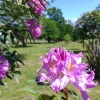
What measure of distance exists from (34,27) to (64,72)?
1293mm

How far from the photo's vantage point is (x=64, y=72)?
1.05m

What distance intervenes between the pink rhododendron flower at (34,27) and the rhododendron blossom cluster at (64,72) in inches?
46.5

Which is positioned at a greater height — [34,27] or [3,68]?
[34,27]

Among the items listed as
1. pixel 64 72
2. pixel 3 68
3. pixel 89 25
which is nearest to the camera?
pixel 64 72

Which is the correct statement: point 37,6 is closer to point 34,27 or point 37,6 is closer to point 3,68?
point 34,27

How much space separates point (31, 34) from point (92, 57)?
761 centimetres

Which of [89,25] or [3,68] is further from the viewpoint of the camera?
[89,25]

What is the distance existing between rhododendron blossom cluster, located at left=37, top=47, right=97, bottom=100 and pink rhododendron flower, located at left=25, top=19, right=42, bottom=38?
118 cm

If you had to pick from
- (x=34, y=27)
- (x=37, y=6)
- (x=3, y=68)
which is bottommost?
(x=3, y=68)

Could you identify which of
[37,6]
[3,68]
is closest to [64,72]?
[3,68]

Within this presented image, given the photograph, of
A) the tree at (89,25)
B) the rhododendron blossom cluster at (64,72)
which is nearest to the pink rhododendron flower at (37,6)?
the rhododendron blossom cluster at (64,72)

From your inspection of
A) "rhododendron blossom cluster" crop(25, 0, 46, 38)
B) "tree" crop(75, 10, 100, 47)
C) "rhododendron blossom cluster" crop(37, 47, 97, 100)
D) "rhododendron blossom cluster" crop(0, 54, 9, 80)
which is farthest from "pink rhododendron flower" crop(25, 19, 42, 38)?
"tree" crop(75, 10, 100, 47)

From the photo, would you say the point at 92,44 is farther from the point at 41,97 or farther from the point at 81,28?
the point at 81,28

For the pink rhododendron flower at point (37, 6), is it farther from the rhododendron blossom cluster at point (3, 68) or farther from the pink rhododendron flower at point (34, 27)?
the rhododendron blossom cluster at point (3, 68)
